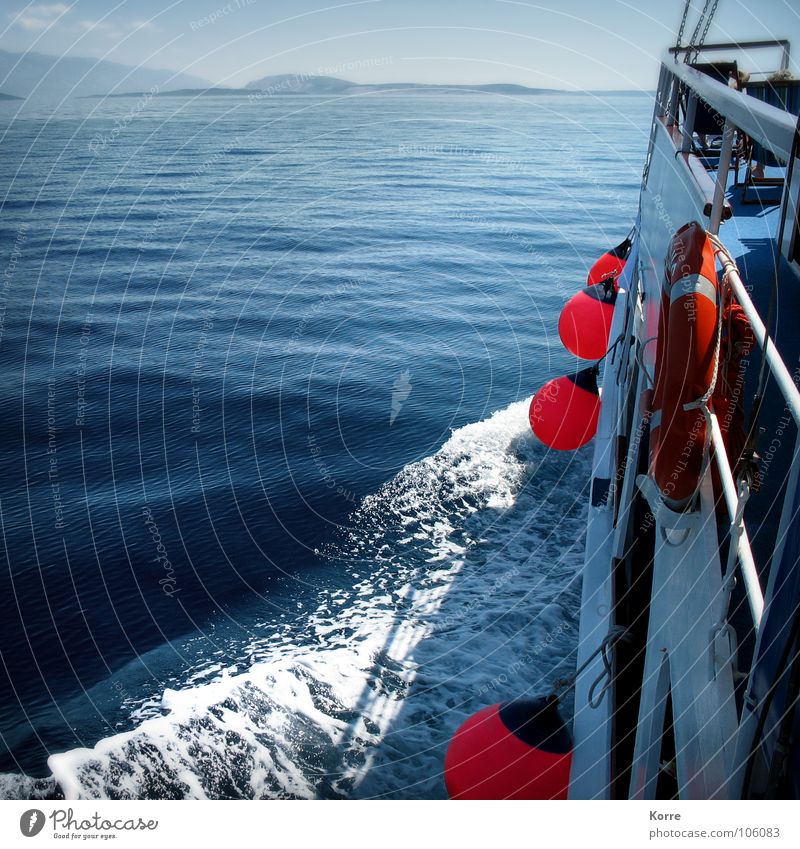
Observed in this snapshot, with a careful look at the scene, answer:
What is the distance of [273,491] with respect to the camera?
794 cm

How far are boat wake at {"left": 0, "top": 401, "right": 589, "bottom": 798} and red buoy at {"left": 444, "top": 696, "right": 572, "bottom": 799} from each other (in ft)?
4.84

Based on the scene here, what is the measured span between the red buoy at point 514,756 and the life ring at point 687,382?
1462mm

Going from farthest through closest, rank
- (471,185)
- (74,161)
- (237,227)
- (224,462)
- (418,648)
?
(74,161), (471,185), (237,227), (224,462), (418,648)

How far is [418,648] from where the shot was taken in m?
5.99

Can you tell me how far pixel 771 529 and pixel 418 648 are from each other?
11.3 ft

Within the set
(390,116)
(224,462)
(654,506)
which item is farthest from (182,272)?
(390,116)

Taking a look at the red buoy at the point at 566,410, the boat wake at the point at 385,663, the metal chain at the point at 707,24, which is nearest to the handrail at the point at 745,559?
the boat wake at the point at 385,663

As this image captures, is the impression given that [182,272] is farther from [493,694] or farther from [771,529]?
[771,529]

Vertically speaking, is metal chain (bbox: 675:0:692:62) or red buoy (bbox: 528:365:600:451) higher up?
metal chain (bbox: 675:0:692:62)

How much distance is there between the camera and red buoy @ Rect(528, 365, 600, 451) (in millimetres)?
6848

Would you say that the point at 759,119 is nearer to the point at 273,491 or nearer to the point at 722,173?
the point at 722,173

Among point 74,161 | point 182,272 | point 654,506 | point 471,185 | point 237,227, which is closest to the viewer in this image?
point 654,506

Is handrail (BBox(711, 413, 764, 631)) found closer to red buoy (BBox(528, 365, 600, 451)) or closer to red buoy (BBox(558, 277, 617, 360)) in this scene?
red buoy (BBox(528, 365, 600, 451))

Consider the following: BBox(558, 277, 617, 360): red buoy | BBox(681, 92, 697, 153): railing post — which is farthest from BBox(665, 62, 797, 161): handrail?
BBox(558, 277, 617, 360): red buoy
